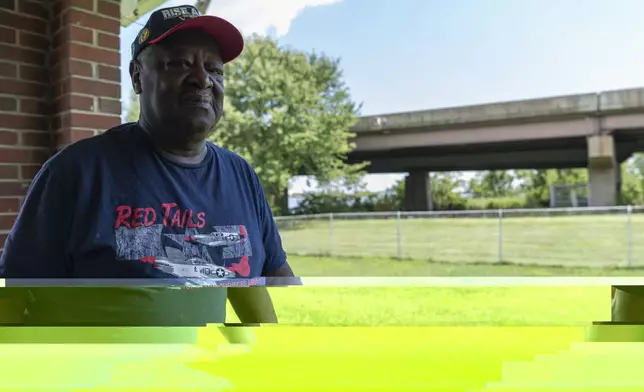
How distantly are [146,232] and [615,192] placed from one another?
958 millimetres

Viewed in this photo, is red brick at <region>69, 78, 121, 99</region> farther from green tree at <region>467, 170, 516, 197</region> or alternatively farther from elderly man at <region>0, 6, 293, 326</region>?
green tree at <region>467, 170, 516, 197</region>

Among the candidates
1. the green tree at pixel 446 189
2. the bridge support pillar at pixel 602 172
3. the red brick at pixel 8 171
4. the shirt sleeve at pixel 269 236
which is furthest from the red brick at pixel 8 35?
the bridge support pillar at pixel 602 172

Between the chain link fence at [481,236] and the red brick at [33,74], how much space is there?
0.80 meters

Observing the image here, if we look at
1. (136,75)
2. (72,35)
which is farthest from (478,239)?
(72,35)

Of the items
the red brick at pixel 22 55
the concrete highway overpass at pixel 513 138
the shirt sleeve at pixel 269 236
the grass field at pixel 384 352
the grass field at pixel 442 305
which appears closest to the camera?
the grass field at pixel 384 352

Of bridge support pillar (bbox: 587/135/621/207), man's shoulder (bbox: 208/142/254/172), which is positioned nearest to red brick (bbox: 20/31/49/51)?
man's shoulder (bbox: 208/142/254/172)

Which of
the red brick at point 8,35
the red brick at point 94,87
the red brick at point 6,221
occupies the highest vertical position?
the red brick at point 8,35

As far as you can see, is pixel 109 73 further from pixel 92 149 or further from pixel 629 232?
pixel 629 232

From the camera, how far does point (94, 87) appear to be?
51.8 inches

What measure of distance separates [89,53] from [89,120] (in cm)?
19

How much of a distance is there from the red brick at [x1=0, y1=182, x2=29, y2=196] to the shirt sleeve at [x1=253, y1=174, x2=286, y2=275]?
60 cm

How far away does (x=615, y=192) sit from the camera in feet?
3.37

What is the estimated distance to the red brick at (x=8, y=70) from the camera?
1.27m

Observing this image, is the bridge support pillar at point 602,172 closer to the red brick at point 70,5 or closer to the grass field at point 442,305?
the grass field at point 442,305
